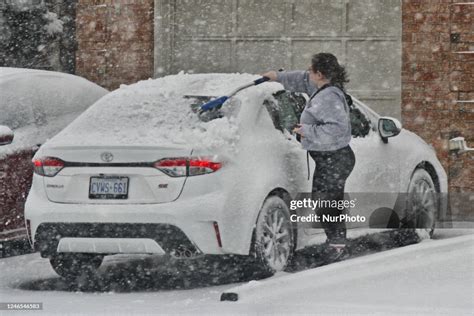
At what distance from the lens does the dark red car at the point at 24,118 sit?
372 inches

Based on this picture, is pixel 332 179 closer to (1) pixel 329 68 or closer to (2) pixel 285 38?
(1) pixel 329 68

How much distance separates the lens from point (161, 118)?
27.6ft

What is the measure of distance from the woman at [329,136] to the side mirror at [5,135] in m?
2.11

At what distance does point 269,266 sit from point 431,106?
6.30 meters

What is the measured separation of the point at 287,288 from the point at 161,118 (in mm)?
1718

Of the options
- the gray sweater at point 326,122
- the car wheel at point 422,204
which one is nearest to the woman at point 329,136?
the gray sweater at point 326,122

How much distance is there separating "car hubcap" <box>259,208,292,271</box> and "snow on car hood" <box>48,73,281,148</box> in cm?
66

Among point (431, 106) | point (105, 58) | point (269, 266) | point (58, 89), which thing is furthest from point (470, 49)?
point (269, 266)

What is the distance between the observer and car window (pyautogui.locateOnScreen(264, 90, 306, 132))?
888cm

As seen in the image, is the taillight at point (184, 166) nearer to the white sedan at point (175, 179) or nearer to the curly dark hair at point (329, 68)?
the white sedan at point (175, 179)

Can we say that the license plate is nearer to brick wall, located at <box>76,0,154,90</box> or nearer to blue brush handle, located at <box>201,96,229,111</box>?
blue brush handle, located at <box>201,96,229,111</box>

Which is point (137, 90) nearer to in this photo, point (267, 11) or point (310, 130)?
point (310, 130)

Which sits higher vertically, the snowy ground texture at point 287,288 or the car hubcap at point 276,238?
the car hubcap at point 276,238

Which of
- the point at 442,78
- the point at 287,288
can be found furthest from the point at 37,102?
the point at 442,78
